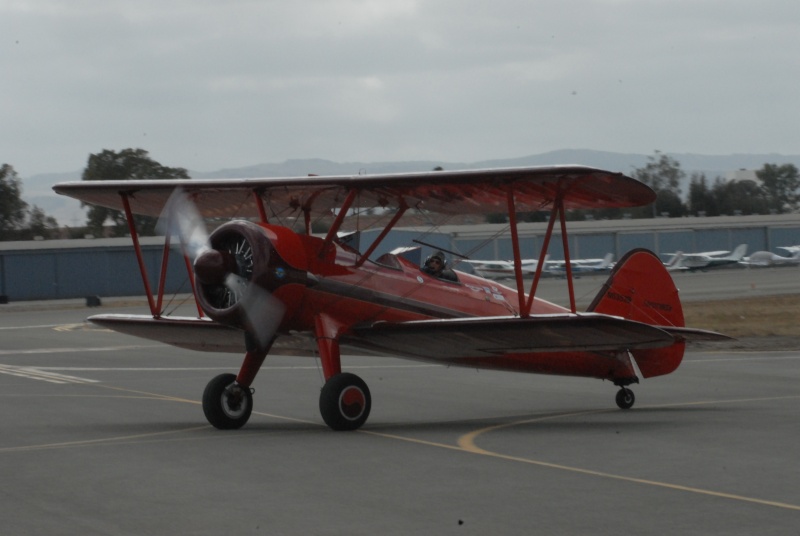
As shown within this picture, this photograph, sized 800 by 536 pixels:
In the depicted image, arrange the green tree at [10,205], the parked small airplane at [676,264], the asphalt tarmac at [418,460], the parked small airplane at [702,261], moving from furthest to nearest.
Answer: the green tree at [10,205]
the parked small airplane at [702,261]
the parked small airplane at [676,264]
the asphalt tarmac at [418,460]

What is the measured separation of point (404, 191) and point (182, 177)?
8231 centimetres

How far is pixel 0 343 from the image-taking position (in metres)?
31.4

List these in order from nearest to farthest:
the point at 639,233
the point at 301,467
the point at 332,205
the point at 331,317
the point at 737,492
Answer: the point at 737,492, the point at 301,467, the point at 331,317, the point at 332,205, the point at 639,233

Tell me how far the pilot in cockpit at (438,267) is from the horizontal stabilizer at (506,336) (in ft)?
3.38

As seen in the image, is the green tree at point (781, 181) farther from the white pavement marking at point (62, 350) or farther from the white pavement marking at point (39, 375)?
the white pavement marking at point (39, 375)

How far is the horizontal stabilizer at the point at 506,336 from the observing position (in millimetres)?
11742

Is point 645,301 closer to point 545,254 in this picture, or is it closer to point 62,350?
point 545,254

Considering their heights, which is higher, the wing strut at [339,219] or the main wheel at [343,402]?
the wing strut at [339,219]

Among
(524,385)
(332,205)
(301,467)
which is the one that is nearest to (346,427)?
(301,467)

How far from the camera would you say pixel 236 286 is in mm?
11906

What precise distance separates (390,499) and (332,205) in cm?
680

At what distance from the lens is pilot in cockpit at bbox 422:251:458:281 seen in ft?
44.7

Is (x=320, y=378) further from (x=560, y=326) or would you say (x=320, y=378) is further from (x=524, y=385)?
(x=560, y=326)

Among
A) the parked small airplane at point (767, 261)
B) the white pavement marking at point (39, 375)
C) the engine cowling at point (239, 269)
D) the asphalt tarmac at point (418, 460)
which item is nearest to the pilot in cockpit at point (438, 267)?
the asphalt tarmac at point (418, 460)
